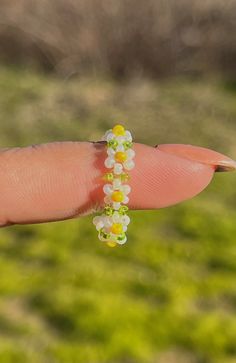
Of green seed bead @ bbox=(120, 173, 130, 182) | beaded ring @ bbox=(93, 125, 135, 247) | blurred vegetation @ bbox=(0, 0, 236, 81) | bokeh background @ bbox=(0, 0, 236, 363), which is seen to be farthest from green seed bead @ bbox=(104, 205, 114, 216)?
blurred vegetation @ bbox=(0, 0, 236, 81)

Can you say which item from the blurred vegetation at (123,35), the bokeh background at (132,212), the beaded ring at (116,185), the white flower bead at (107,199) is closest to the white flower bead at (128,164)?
the beaded ring at (116,185)

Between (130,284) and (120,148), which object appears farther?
(130,284)

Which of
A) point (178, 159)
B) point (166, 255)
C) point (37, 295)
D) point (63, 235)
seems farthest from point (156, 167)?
point (63, 235)

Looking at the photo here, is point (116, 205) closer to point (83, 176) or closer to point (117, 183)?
point (117, 183)

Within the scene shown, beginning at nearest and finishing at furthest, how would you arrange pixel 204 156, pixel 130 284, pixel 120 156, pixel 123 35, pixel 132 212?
pixel 120 156
pixel 204 156
pixel 130 284
pixel 132 212
pixel 123 35

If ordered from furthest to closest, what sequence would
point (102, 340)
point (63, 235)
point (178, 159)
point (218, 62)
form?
point (218, 62)
point (63, 235)
point (102, 340)
point (178, 159)

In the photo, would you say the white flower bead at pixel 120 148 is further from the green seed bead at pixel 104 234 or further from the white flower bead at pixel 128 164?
the green seed bead at pixel 104 234

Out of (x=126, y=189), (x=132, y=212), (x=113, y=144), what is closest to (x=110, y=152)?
(x=113, y=144)

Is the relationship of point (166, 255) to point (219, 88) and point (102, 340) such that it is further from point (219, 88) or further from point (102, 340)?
point (219, 88)
